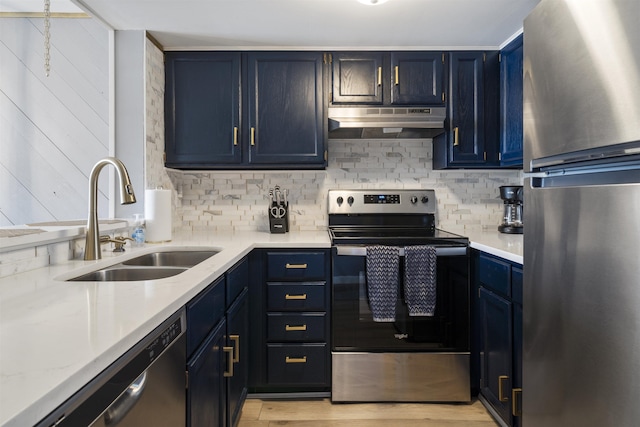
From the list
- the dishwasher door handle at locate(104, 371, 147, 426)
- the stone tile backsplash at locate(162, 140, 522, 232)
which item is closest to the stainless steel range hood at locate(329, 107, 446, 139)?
the stone tile backsplash at locate(162, 140, 522, 232)

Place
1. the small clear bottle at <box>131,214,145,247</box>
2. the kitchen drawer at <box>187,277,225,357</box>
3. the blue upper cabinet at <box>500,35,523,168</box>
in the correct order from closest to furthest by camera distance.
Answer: the kitchen drawer at <box>187,277,225,357</box>, the small clear bottle at <box>131,214,145,247</box>, the blue upper cabinet at <box>500,35,523,168</box>

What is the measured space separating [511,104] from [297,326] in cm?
190

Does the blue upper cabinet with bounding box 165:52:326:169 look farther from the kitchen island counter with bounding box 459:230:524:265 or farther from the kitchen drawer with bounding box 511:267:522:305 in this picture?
the kitchen drawer with bounding box 511:267:522:305

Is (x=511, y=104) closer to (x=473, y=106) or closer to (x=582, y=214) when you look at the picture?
(x=473, y=106)

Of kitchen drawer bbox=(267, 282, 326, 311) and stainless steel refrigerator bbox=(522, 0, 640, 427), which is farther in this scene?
kitchen drawer bbox=(267, 282, 326, 311)

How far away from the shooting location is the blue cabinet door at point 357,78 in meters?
2.61

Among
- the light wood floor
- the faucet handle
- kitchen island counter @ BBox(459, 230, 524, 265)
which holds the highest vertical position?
the faucet handle

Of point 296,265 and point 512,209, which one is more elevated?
point 512,209

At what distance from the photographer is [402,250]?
2223 mm

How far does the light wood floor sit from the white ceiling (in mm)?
2188

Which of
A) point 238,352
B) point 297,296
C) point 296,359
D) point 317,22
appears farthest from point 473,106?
point 238,352

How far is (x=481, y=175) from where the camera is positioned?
9.63ft

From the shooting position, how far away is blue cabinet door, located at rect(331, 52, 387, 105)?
8.57ft

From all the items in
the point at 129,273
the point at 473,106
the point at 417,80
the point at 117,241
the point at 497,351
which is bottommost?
the point at 497,351
